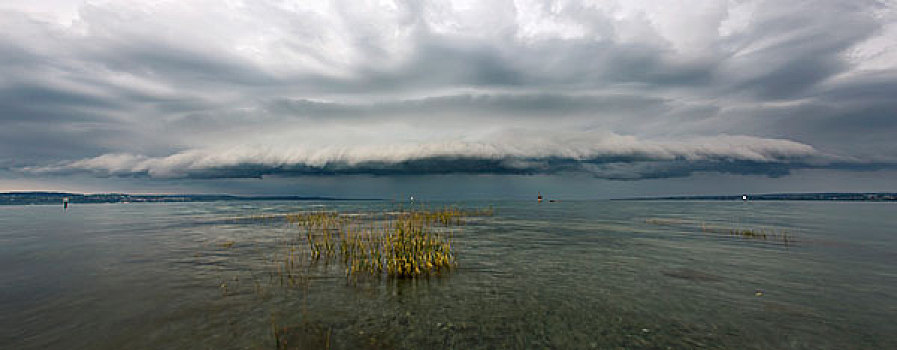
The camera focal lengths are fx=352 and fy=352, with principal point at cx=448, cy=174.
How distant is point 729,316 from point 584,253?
1278 cm

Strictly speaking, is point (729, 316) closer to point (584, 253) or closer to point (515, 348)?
point (515, 348)

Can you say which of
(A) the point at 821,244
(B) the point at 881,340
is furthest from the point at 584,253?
(A) the point at 821,244

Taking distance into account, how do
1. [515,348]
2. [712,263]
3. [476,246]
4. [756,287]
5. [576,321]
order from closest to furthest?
[515,348] < [576,321] < [756,287] < [712,263] < [476,246]

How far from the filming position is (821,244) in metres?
28.8

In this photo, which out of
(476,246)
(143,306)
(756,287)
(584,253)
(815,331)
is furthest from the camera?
(476,246)

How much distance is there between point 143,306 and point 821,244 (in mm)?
44463

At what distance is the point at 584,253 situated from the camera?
2427 centimetres

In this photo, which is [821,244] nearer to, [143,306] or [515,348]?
[515,348]

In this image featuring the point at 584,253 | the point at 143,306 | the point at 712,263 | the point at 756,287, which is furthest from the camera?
the point at 584,253

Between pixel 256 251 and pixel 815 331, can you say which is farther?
pixel 256 251

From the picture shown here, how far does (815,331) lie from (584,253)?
14.1m

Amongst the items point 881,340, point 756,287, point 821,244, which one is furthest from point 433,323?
point 821,244

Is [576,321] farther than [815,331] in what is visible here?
Yes

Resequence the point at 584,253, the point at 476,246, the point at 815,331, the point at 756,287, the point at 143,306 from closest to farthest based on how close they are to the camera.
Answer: the point at 815,331 < the point at 143,306 < the point at 756,287 < the point at 584,253 < the point at 476,246
